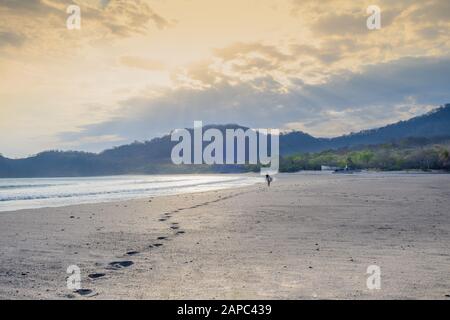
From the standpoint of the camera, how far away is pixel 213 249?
9.42m

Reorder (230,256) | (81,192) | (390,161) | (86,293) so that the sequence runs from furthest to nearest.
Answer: (390,161)
(81,192)
(230,256)
(86,293)

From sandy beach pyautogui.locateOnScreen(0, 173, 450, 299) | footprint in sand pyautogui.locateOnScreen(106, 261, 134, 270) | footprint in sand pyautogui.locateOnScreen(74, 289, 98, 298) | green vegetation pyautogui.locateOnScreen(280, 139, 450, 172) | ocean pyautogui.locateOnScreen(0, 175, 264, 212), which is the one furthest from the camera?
green vegetation pyautogui.locateOnScreen(280, 139, 450, 172)

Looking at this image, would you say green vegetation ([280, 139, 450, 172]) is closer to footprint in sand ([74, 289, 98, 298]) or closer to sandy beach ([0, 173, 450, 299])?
sandy beach ([0, 173, 450, 299])

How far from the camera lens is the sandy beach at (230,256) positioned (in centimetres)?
622

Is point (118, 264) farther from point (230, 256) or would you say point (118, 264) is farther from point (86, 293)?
point (230, 256)

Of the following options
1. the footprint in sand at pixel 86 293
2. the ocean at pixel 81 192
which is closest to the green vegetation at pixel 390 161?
the ocean at pixel 81 192

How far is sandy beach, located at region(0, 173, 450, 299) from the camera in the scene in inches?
245

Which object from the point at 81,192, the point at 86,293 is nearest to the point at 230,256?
the point at 86,293

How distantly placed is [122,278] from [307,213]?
1069 centimetres

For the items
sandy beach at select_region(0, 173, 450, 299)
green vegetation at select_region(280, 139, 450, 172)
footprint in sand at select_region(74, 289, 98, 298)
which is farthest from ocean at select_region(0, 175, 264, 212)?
green vegetation at select_region(280, 139, 450, 172)

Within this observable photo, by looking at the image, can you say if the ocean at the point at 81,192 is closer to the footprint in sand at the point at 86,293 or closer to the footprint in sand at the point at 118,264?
the footprint in sand at the point at 118,264

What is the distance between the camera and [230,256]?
8.63 m
